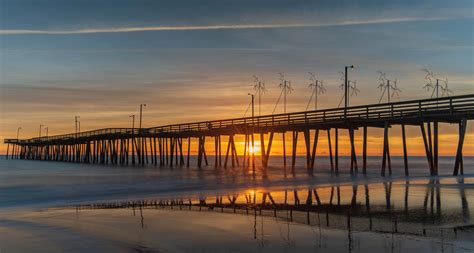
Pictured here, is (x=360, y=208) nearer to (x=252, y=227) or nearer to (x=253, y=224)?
(x=253, y=224)

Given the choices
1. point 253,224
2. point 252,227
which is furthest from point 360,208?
point 252,227

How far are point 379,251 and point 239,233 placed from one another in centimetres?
290

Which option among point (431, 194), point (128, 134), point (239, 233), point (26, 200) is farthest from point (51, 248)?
point (128, 134)

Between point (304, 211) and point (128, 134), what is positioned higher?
point (128, 134)

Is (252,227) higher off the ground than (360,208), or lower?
lower

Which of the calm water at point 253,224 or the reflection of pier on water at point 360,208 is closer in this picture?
the calm water at point 253,224

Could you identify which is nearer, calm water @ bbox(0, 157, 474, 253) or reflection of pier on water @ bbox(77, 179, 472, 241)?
calm water @ bbox(0, 157, 474, 253)

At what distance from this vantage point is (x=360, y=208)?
13.0m

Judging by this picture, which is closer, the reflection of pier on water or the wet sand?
the wet sand

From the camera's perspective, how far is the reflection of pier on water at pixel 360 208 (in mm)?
10008

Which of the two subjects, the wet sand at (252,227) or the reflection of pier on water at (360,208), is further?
the reflection of pier on water at (360,208)

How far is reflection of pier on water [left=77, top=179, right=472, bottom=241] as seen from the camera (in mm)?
10008

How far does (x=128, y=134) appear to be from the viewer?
60.3 m

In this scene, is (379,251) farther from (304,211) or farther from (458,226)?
(304,211)
